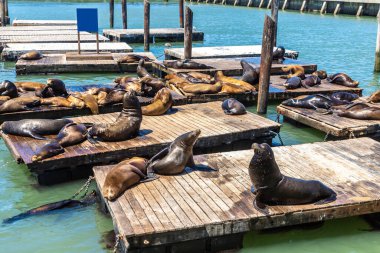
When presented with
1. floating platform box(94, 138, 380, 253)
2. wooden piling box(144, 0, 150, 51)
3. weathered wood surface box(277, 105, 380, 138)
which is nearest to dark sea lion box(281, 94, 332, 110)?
Answer: weathered wood surface box(277, 105, 380, 138)

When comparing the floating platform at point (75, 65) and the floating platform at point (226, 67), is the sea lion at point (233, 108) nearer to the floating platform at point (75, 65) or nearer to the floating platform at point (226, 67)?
the floating platform at point (226, 67)

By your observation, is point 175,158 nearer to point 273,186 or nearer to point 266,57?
point 273,186

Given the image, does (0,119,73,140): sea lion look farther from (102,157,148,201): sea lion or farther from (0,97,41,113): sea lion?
(102,157,148,201): sea lion

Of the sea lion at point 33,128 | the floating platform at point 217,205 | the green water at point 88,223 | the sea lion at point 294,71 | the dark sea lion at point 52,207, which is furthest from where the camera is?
the sea lion at point 294,71

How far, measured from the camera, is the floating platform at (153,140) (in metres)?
6.48

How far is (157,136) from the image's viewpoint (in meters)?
7.22

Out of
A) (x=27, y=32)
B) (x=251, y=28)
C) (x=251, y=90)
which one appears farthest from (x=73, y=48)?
(x=251, y=28)

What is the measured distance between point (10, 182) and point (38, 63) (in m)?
8.39

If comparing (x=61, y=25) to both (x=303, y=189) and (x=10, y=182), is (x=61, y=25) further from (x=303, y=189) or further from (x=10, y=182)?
(x=303, y=189)

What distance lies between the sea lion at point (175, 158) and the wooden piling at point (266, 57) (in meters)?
4.45

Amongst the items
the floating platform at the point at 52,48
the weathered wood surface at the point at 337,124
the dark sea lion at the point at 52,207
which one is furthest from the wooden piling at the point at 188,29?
the dark sea lion at the point at 52,207

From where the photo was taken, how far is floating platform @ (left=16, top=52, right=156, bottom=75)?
14.3 metres

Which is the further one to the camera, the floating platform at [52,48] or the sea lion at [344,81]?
the floating platform at [52,48]

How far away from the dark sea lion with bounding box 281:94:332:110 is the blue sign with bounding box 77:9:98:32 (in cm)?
691
